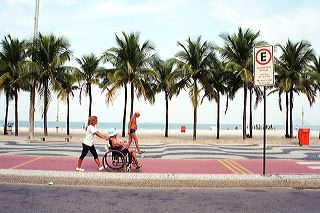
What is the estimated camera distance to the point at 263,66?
9219 mm

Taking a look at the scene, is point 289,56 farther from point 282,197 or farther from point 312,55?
point 282,197

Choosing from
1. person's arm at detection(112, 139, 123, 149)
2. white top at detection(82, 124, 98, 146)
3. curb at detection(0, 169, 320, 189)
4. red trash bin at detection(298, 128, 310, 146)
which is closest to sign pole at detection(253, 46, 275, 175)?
curb at detection(0, 169, 320, 189)

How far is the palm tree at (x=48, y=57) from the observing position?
28.4 m

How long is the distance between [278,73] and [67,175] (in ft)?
93.3

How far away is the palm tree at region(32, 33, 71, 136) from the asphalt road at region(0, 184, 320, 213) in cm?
2092

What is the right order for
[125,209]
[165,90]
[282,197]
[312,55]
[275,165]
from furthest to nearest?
[165,90]
[312,55]
[275,165]
[282,197]
[125,209]

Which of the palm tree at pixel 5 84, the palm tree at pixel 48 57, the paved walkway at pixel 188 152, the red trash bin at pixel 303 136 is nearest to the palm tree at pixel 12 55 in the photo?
the palm tree at pixel 5 84

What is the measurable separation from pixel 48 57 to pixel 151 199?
23.8 metres

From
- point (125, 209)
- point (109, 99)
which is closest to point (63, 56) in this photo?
point (109, 99)

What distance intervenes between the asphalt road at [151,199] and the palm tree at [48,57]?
2092 centimetres

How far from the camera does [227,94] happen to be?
113 ft

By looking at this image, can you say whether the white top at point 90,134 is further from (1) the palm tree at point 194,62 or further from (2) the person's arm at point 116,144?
(1) the palm tree at point 194,62

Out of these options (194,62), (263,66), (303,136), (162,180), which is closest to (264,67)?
(263,66)

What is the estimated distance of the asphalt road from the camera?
250 inches
